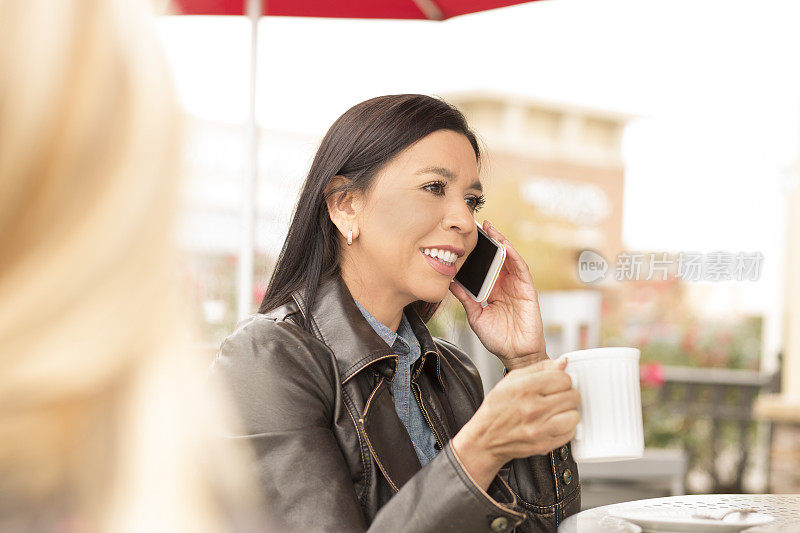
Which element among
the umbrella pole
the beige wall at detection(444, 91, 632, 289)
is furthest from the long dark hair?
the beige wall at detection(444, 91, 632, 289)

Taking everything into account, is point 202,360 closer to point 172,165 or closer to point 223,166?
point 172,165

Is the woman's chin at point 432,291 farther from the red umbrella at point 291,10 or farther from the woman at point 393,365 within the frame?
the red umbrella at point 291,10

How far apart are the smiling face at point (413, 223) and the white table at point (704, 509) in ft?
1.72

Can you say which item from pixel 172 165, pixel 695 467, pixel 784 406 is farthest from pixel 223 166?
pixel 695 467

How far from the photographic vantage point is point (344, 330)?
168 centimetres

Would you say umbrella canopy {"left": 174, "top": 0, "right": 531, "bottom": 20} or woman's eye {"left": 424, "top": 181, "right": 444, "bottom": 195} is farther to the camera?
umbrella canopy {"left": 174, "top": 0, "right": 531, "bottom": 20}

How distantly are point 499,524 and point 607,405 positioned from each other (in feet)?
0.83

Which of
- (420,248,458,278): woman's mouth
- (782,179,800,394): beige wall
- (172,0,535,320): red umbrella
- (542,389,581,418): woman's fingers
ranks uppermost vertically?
(172,0,535,320): red umbrella

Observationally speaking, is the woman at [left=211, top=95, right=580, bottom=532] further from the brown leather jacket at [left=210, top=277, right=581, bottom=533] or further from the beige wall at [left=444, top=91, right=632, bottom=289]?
the beige wall at [left=444, top=91, right=632, bottom=289]

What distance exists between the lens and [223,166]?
431 cm

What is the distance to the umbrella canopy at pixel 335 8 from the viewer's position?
272cm

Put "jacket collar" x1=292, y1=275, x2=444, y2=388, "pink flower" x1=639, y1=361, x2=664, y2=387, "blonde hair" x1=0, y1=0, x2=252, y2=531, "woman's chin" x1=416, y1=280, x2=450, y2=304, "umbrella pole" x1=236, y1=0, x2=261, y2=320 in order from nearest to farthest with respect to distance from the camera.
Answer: "blonde hair" x1=0, y1=0, x2=252, y2=531
"jacket collar" x1=292, y1=275, x2=444, y2=388
"woman's chin" x1=416, y1=280, x2=450, y2=304
"umbrella pole" x1=236, y1=0, x2=261, y2=320
"pink flower" x1=639, y1=361, x2=664, y2=387

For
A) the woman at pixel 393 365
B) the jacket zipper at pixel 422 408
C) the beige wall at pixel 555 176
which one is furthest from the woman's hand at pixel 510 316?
the beige wall at pixel 555 176

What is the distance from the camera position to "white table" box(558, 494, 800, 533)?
1.37 meters
